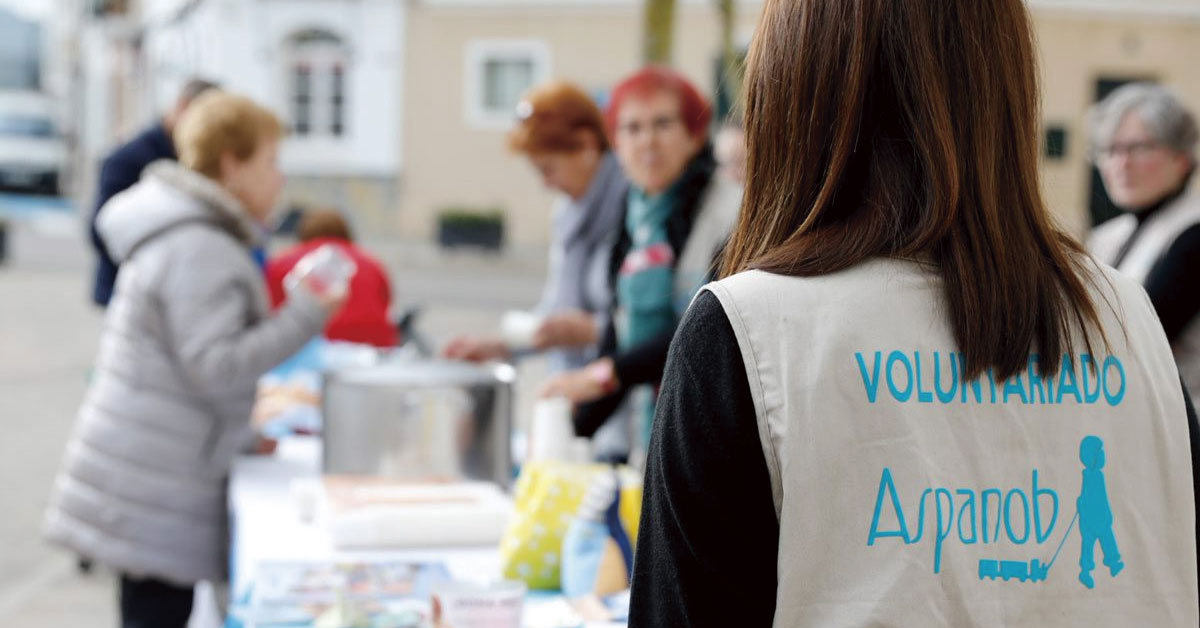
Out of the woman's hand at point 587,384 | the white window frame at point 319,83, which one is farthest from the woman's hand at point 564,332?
the white window frame at point 319,83

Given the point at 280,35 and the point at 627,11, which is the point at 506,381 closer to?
the point at 627,11

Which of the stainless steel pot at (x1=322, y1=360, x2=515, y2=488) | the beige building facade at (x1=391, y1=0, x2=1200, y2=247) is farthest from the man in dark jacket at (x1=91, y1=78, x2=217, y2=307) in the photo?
the beige building facade at (x1=391, y1=0, x2=1200, y2=247)

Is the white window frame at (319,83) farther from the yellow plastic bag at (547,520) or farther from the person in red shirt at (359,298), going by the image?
the yellow plastic bag at (547,520)

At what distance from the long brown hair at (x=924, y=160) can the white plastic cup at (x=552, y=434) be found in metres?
1.62

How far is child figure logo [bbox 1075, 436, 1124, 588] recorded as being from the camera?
113 cm

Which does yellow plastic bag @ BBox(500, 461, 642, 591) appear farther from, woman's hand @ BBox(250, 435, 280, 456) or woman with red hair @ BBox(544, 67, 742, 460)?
woman's hand @ BBox(250, 435, 280, 456)

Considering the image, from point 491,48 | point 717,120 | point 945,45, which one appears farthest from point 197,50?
point 945,45

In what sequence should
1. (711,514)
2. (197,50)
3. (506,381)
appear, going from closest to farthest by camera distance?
(711,514), (506,381), (197,50)

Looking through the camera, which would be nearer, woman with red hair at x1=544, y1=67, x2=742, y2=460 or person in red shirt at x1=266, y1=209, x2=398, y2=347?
woman with red hair at x1=544, y1=67, x2=742, y2=460

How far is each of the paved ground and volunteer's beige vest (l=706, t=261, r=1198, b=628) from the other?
8.75ft

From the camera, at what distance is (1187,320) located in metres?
3.21

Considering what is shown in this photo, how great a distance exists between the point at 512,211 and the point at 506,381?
1835 cm

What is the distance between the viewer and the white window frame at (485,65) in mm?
20922

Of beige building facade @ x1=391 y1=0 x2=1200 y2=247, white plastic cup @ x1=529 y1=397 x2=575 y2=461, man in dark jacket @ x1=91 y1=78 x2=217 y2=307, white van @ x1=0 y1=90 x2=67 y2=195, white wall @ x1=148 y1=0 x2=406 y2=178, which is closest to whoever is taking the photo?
white plastic cup @ x1=529 y1=397 x2=575 y2=461
